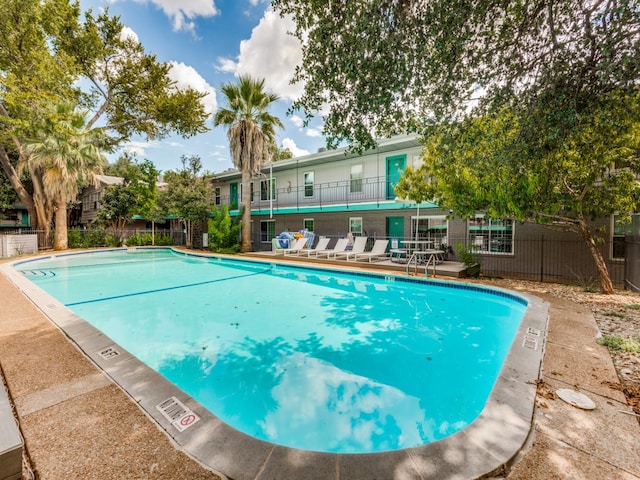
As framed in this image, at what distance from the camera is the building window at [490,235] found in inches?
469

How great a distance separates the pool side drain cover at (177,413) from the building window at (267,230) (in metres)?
18.4

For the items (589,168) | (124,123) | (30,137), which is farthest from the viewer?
(124,123)

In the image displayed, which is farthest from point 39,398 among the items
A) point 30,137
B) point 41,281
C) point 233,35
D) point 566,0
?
point 30,137

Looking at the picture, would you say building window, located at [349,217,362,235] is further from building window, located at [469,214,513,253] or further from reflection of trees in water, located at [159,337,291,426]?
reflection of trees in water, located at [159,337,291,426]

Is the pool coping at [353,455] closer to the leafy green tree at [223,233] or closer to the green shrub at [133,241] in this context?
the leafy green tree at [223,233]

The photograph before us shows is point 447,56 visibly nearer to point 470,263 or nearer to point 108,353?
point 108,353

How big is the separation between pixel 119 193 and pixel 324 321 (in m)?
25.5

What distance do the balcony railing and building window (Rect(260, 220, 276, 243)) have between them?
3.83 feet

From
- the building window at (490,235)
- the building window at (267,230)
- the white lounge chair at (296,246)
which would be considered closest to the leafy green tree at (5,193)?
the building window at (267,230)

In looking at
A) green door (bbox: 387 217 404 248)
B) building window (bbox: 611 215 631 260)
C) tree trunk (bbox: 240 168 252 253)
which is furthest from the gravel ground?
tree trunk (bbox: 240 168 252 253)

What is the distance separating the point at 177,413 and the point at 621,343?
595cm

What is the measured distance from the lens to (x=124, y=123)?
2039 cm

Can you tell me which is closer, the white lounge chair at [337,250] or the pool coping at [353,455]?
the pool coping at [353,455]

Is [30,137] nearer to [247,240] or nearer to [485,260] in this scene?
[247,240]
